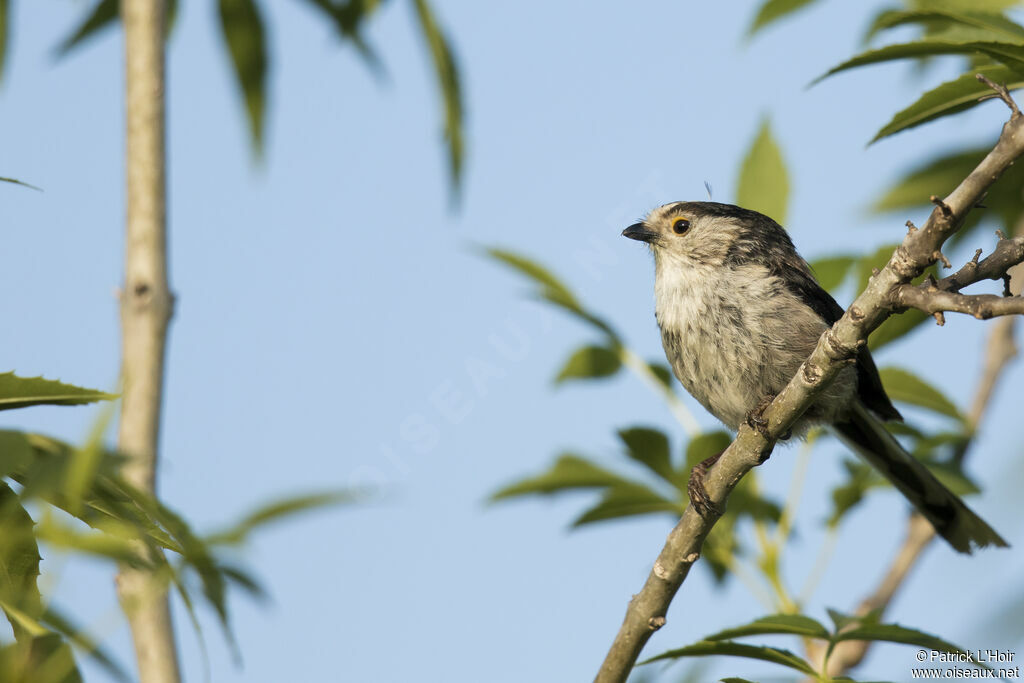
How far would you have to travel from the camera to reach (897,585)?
3857 mm

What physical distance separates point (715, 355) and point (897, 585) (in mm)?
1095

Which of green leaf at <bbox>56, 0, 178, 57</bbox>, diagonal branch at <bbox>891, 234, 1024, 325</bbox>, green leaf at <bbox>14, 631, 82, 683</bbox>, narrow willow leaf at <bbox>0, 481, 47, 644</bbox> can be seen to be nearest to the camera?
green leaf at <bbox>14, 631, 82, 683</bbox>

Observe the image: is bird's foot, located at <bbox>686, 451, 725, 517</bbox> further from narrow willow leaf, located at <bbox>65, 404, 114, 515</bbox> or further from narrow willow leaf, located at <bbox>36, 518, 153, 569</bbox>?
narrow willow leaf, located at <bbox>65, 404, 114, 515</bbox>

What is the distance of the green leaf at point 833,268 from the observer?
4.11 metres

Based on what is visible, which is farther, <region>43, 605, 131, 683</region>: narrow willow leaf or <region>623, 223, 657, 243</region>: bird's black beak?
<region>623, 223, 657, 243</region>: bird's black beak

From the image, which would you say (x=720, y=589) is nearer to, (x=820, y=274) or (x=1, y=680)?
(x=820, y=274)

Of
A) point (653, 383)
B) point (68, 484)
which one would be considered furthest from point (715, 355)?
point (68, 484)

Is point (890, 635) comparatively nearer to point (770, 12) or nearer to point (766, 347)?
point (766, 347)

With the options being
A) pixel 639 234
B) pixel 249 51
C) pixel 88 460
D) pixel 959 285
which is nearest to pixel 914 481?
pixel 639 234

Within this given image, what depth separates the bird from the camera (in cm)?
413

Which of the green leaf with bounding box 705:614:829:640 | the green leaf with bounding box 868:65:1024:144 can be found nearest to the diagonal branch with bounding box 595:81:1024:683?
the green leaf with bounding box 705:614:829:640

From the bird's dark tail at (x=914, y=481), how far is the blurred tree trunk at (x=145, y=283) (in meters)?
2.88

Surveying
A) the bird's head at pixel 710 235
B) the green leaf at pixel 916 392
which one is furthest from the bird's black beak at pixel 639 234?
the green leaf at pixel 916 392

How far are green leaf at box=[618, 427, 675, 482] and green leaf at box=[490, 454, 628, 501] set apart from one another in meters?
0.12
